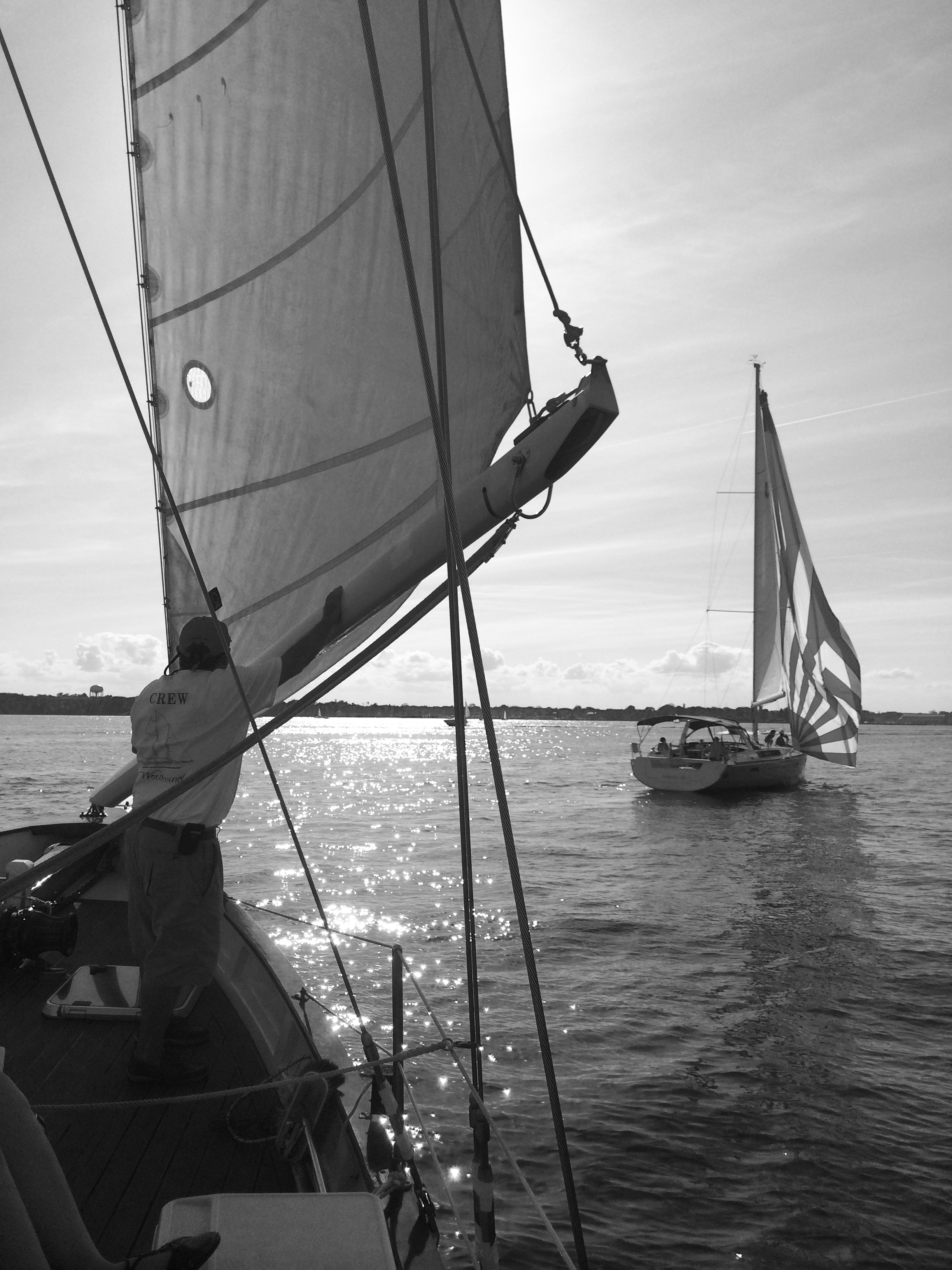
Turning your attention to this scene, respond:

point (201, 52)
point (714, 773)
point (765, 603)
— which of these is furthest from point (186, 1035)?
point (765, 603)

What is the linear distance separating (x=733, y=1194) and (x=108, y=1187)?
4630 mm

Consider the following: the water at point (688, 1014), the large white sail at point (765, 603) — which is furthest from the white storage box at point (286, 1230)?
the large white sail at point (765, 603)

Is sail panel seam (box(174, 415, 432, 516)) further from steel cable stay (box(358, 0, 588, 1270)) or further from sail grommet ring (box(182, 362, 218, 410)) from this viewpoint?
steel cable stay (box(358, 0, 588, 1270))

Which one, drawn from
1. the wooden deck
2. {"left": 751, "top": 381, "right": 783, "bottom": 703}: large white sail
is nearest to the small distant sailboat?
{"left": 751, "top": 381, "right": 783, "bottom": 703}: large white sail

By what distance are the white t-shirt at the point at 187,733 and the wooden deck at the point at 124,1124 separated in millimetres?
1097

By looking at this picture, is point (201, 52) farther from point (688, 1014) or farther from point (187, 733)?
point (688, 1014)

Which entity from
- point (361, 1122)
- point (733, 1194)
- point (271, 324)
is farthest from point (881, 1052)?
point (271, 324)

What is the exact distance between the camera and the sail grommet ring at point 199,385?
14.2 ft

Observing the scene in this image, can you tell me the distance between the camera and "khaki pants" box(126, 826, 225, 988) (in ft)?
11.7

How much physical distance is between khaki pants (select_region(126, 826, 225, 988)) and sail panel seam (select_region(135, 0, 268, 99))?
3574mm

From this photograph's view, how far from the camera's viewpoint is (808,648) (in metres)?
33.7

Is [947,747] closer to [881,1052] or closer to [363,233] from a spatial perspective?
[881,1052]

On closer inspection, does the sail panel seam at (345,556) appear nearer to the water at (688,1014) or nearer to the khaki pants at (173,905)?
the khaki pants at (173,905)

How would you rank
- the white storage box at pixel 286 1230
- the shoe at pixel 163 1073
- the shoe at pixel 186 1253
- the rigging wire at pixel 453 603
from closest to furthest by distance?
the shoe at pixel 186 1253
the white storage box at pixel 286 1230
the rigging wire at pixel 453 603
the shoe at pixel 163 1073
